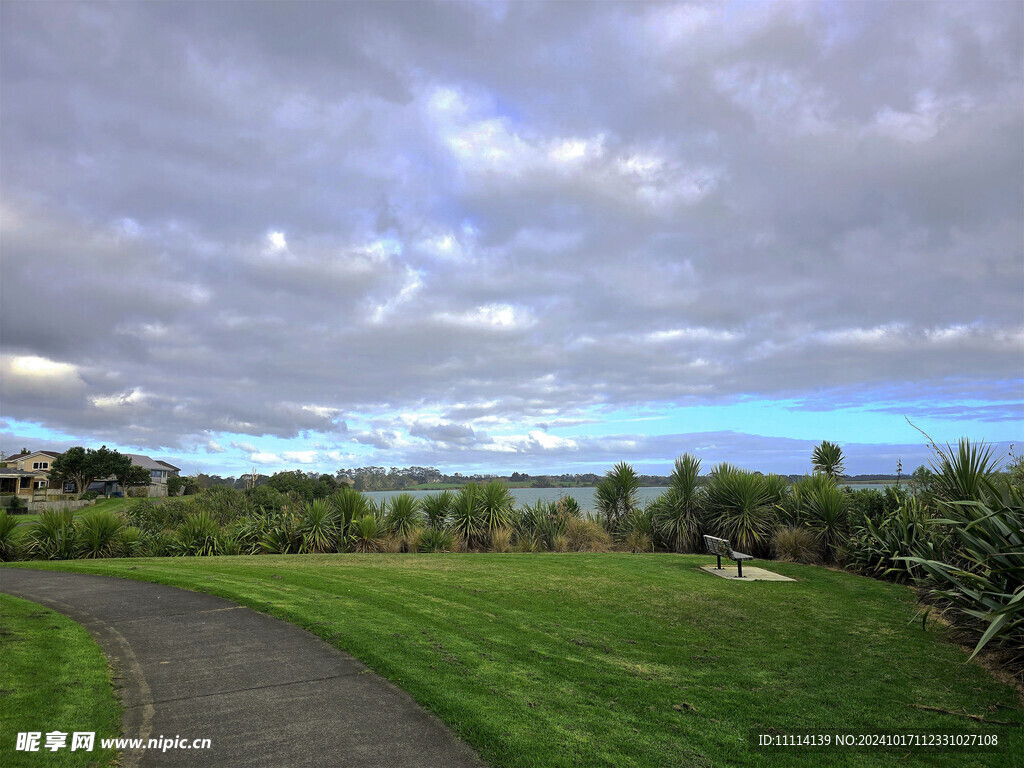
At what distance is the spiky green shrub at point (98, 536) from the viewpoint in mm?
17141

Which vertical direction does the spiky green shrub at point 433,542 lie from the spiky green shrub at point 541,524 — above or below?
below

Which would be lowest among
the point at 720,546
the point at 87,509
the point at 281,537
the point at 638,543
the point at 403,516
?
the point at 87,509

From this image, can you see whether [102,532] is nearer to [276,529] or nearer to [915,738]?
[276,529]

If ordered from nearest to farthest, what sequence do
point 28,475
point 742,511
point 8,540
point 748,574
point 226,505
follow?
point 748,574 → point 8,540 → point 742,511 → point 226,505 → point 28,475

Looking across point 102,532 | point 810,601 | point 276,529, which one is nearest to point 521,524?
point 276,529

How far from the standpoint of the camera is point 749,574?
42.1 feet

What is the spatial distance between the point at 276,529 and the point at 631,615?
13135 millimetres

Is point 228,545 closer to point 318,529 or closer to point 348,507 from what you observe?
point 318,529

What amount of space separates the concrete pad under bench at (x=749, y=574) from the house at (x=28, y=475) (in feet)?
262

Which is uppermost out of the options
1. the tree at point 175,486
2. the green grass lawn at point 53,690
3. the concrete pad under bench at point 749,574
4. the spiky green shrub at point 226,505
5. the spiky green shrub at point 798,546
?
A: the spiky green shrub at point 798,546

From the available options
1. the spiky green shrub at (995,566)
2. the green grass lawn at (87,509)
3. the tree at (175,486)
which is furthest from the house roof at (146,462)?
the spiky green shrub at (995,566)

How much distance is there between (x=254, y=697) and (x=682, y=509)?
51.4 feet

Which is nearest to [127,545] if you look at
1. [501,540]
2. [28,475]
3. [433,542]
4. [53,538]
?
[53,538]

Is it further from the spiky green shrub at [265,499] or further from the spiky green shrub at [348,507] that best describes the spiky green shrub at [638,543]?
the spiky green shrub at [265,499]
